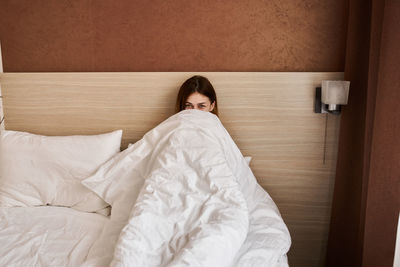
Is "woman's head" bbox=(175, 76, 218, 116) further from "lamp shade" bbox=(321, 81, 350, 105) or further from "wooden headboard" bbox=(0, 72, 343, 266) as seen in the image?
"lamp shade" bbox=(321, 81, 350, 105)

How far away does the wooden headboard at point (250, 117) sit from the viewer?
5.76 ft

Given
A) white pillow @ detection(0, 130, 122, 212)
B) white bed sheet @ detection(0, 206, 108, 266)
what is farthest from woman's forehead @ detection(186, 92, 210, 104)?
white bed sheet @ detection(0, 206, 108, 266)

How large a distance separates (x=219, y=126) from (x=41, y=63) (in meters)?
1.22

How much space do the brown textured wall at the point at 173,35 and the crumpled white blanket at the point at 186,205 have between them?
0.44m

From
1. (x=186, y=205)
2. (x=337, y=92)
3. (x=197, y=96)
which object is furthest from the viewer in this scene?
(x=197, y=96)

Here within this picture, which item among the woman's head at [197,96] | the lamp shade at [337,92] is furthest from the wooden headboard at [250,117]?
the lamp shade at [337,92]

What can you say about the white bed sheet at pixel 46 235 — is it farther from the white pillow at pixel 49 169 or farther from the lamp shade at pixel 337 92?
the lamp shade at pixel 337 92

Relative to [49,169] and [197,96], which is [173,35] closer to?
[197,96]

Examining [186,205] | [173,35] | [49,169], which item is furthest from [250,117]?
[49,169]

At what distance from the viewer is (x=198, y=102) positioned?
5.66 feet

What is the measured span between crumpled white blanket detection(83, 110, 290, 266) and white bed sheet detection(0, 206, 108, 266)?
0.11 meters

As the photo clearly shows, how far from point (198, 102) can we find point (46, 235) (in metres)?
1.01

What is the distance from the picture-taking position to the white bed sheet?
1.24 m

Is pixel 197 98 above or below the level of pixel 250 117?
above
